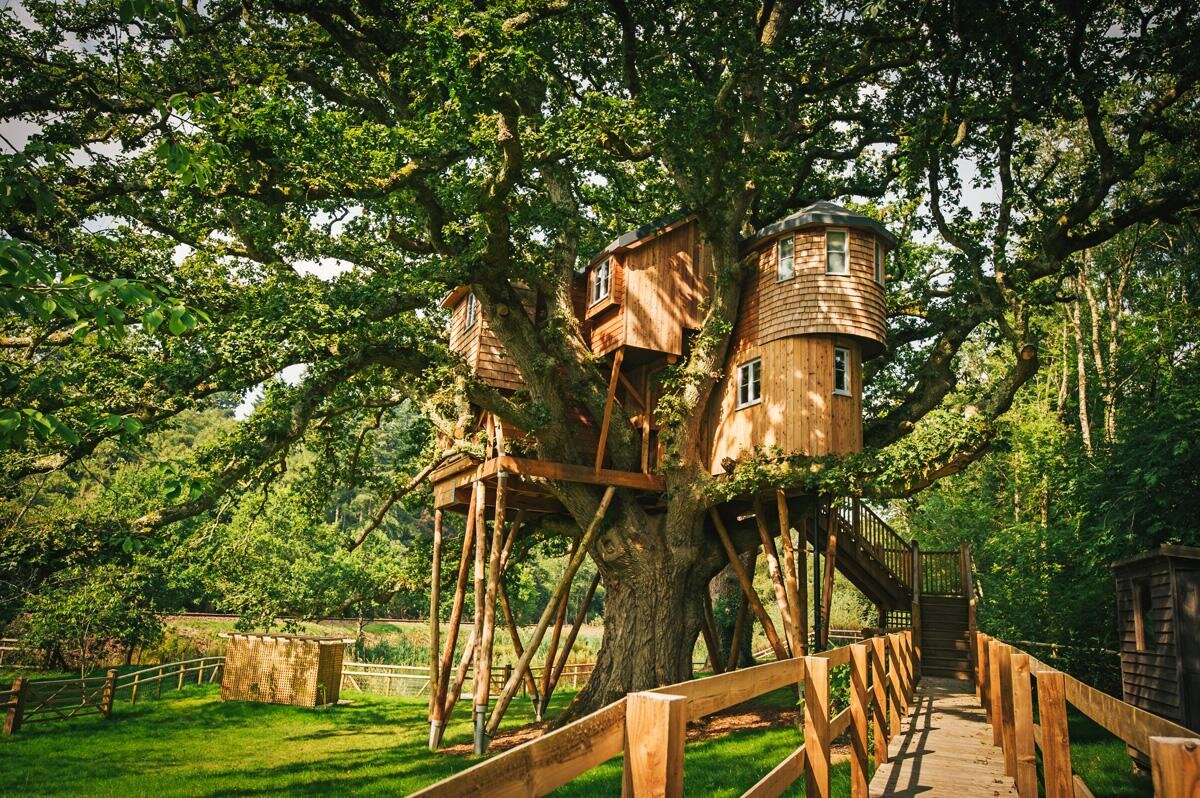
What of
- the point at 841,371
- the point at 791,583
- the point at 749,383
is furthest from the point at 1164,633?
the point at 749,383

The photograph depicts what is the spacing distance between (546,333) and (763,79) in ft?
21.7

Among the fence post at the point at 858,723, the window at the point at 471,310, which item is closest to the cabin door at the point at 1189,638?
the fence post at the point at 858,723

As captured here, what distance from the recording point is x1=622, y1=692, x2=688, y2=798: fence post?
2680 millimetres

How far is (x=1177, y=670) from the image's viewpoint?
9500 mm

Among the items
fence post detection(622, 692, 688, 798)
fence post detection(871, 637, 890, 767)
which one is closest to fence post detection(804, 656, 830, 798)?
fence post detection(622, 692, 688, 798)

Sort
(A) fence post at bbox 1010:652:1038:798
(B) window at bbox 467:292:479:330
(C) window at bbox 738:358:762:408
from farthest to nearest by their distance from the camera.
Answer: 1. (B) window at bbox 467:292:479:330
2. (C) window at bbox 738:358:762:408
3. (A) fence post at bbox 1010:652:1038:798

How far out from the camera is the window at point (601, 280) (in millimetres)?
17438

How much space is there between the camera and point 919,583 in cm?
2023

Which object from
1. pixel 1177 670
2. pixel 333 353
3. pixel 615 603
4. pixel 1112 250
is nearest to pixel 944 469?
pixel 1177 670

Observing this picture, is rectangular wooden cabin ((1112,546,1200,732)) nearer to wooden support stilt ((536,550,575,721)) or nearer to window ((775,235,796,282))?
window ((775,235,796,282))

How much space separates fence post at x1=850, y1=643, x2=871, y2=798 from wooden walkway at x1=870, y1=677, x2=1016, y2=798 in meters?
1.00

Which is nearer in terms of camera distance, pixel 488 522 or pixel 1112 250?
pixel 488 522

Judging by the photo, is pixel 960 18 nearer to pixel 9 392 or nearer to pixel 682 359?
pixel 682 359

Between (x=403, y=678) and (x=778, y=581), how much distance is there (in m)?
17.3
